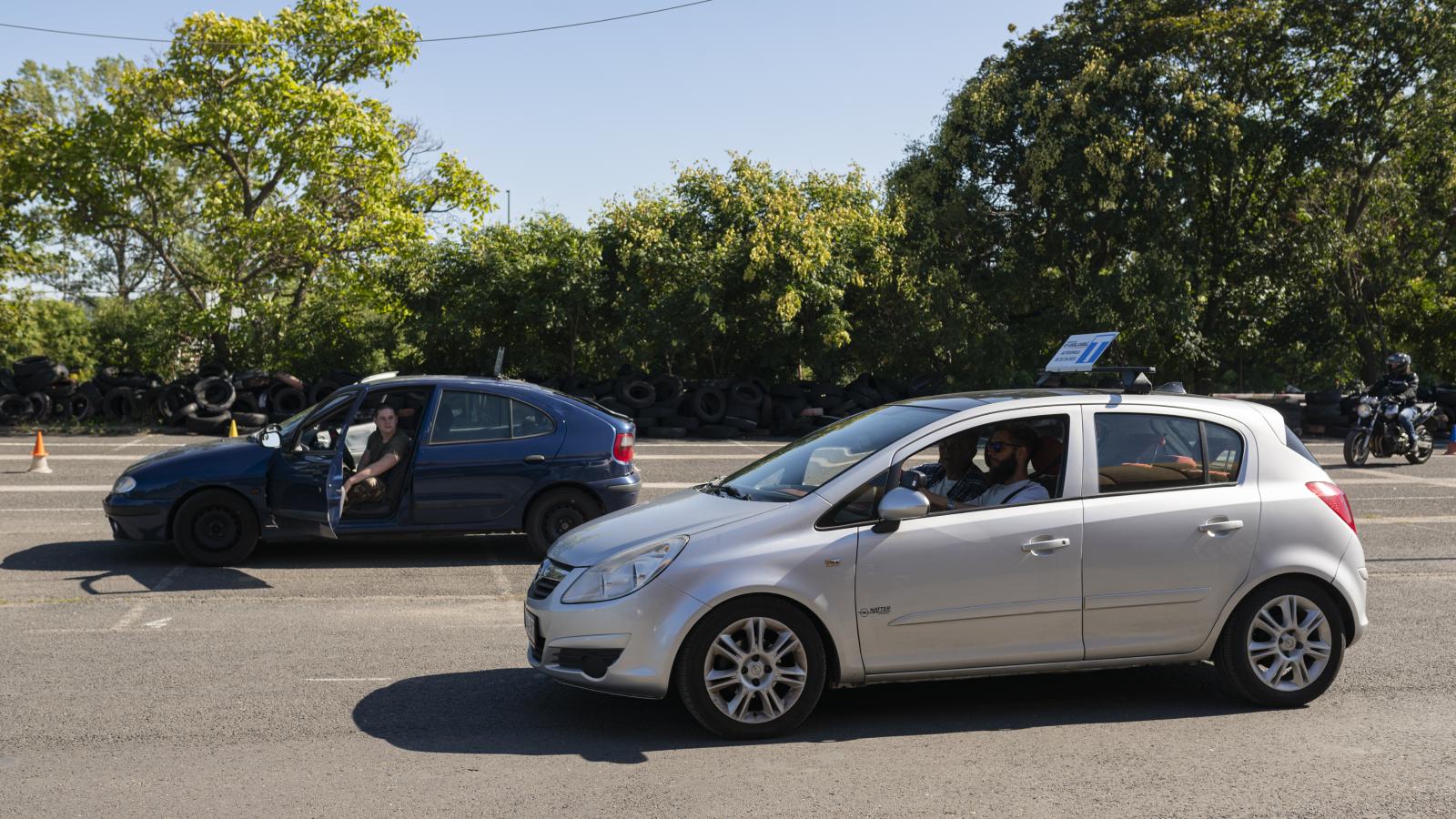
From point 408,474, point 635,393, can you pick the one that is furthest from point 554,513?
point 635,393

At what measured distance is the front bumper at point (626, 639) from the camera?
211 inches

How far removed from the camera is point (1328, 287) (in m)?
32.5

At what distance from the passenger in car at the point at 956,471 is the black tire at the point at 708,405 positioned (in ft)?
59.4

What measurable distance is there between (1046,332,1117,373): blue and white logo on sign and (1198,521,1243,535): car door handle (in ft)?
10.5

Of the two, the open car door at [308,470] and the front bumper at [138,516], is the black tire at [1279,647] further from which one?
the front bumper at [138,516]

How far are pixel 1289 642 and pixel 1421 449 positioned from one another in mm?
16033

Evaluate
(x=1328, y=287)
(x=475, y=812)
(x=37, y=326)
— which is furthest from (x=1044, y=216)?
(x=37, y=326)

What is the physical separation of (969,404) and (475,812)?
3044mm

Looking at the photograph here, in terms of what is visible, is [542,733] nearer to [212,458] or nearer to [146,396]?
[212,458]

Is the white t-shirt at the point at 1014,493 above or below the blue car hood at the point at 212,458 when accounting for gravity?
above

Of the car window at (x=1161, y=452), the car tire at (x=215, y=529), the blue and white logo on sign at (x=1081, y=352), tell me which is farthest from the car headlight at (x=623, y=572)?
the car tire at (x=215, y=529)

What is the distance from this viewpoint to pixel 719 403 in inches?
965

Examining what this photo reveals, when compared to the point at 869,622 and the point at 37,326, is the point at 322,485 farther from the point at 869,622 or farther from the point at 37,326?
the point at 37,326

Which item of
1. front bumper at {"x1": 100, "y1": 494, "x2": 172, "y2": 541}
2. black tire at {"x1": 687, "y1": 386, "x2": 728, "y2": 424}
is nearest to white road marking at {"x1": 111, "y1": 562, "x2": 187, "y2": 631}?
front bumper at {"x1": 100, "y1": 494, "x2": 172, "y2": 541}
